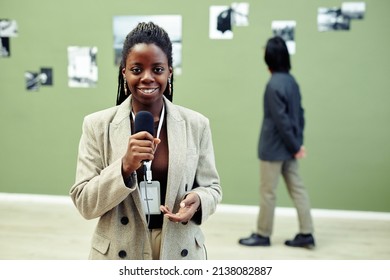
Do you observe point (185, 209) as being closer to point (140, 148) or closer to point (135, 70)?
Result: point (140, 148)

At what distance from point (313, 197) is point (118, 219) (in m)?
1.56

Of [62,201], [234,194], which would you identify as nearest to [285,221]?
[234,194]

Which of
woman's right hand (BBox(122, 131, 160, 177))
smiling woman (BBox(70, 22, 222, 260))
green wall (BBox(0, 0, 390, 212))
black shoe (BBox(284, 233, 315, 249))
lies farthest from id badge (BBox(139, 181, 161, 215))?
black shoe (BBox(284, 233, 315, 249))

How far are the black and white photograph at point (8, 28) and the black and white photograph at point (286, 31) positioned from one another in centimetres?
113

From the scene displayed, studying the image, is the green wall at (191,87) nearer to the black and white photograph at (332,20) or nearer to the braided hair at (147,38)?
the black and white photograph at (332,20)

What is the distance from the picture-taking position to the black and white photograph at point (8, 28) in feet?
6.72

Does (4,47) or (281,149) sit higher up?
(4,47)

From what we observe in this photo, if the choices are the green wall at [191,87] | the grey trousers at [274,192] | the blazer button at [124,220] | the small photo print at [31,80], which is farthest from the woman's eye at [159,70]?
the grey trousers at [274,192]

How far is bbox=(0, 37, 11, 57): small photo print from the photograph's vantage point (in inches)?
82.5

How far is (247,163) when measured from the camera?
9.11ft

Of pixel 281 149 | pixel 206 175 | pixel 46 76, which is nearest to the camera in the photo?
pixel 206 175

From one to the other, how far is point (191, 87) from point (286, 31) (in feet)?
1.97

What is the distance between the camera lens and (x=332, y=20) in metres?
2.05

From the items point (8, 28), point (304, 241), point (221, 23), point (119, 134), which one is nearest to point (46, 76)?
point (8, 28)
